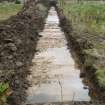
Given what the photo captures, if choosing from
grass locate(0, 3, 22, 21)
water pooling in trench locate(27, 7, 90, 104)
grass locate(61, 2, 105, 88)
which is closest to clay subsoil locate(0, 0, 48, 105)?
water pooling in trench locate(27, 7, 90, 104)

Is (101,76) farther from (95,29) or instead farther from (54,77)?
(95,29)

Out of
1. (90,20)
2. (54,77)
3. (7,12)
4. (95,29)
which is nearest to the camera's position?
(54,77)

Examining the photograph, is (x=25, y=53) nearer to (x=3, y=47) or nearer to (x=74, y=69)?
(x=3, y=47)

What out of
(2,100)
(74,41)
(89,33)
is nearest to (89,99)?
(2,100)

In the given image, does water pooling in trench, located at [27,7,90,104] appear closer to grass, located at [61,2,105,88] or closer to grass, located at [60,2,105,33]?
grass, located at [61,2,105,88]

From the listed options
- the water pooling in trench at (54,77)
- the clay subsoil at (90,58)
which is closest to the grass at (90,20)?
the clay subsoil at (90,58)

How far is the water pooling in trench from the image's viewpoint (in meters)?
11.3

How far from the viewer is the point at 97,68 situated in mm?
12539

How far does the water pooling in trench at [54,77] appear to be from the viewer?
11.3 m

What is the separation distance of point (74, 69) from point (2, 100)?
20.4 ft

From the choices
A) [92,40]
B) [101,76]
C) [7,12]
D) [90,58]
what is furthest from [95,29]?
[7,12]

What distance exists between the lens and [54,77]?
13.5 metres

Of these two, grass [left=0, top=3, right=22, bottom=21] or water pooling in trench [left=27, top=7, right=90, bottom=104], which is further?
grass [left=0, top=3, right=22, bottom=21]

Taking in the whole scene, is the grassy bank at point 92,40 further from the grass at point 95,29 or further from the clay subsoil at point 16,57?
the clay subsoil at point 16,57
